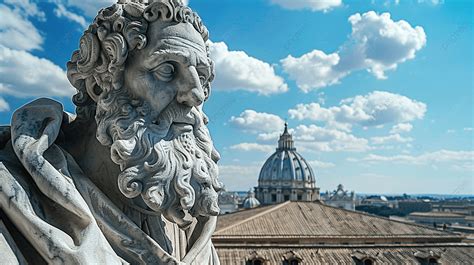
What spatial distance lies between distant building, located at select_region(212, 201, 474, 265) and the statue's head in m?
16.4

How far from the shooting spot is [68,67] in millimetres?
2105

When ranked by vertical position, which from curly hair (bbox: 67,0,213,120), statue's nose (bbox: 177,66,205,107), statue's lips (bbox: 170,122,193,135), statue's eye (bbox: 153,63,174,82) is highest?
curly hair (bbox: 67,0,213,120)

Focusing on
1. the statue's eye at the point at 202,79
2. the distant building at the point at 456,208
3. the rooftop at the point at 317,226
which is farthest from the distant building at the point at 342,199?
the statue's eye at the point at 202,79

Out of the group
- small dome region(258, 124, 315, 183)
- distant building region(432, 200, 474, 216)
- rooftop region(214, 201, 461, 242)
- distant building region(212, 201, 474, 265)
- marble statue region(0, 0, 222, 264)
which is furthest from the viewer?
distant building region(432, 200, 474, 216)

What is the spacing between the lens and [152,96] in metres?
1.97

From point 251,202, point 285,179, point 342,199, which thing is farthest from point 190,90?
point 342,199

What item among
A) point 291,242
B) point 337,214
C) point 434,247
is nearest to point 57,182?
point 291,242

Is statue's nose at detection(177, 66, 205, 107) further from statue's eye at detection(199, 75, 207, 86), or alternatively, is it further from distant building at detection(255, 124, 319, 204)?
distant building at detection(255, 124, 319, 204)

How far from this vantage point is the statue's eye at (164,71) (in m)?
1.96

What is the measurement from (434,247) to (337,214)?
6.94 metres

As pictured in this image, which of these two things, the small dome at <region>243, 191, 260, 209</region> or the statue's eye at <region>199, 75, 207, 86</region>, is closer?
the statue's eye at <region>199, 75, 207, 86</region>

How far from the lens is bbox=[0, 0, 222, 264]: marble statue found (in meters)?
1.80

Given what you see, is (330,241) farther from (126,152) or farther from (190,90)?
(126,152)

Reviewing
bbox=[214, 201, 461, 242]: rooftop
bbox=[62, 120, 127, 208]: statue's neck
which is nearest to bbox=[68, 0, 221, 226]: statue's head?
bbox=[62, 120, 127, 208]: statue's neck
